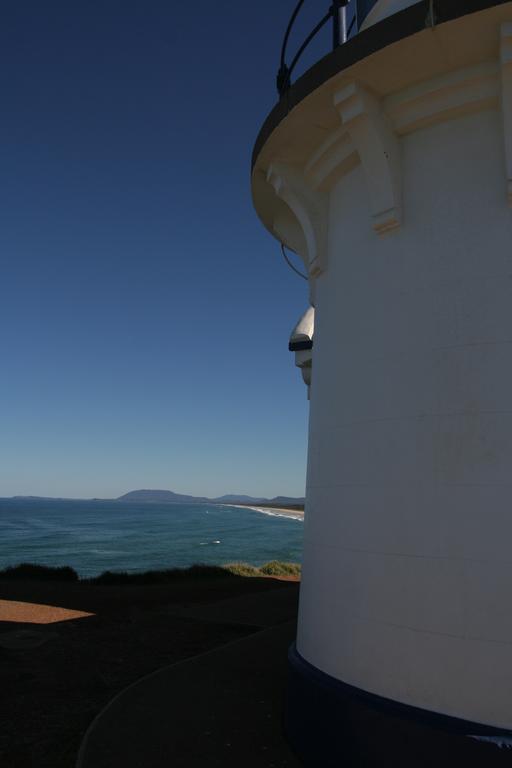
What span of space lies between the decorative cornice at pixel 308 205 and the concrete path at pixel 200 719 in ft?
16.2

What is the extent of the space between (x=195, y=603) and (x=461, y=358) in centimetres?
1223

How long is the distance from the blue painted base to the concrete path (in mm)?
437

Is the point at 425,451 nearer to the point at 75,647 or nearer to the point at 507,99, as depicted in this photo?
the point at 507,99

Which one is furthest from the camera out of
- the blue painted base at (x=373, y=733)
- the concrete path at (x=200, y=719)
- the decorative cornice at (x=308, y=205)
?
the decorative cornice at (x=308, y=205)

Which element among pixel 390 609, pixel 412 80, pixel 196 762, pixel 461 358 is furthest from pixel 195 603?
pixel 412 80

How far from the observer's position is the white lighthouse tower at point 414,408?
4504 millimetres

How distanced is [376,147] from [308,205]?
1.33m

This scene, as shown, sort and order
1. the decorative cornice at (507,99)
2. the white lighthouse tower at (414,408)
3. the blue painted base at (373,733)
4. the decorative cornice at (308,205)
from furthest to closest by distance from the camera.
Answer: the decorative cornice at (308,205) < the decorative cornice at (507,99) < the white lighthouse tower at (414,408) < the blue painted base at (373,733)

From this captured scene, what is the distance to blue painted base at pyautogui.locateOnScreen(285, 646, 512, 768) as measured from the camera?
4203 millimetres

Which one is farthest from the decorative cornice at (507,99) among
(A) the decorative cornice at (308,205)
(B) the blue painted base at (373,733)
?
(B) the blue painted base at (373,733)

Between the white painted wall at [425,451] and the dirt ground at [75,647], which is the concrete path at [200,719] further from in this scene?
the white painted wall at [425,451]

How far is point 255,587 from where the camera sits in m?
17.9

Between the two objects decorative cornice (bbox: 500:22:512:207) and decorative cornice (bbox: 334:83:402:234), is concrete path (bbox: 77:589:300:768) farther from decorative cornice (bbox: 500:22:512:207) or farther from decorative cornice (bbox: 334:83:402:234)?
decorative cornice (bbox: 500:22:512:207)

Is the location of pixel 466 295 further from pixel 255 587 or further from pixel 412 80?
pixel 255 587
